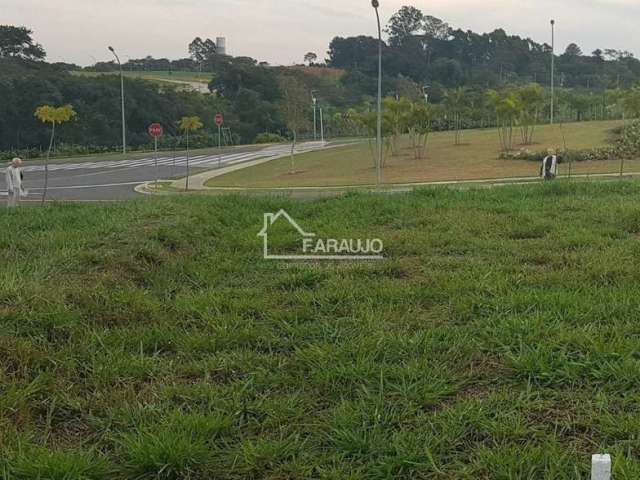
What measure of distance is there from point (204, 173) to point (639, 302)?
28817mm

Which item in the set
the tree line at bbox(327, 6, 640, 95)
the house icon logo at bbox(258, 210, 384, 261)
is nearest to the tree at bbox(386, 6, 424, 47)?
the tree line at bbox(327, 6, 640, 95)

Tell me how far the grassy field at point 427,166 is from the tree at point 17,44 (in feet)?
118

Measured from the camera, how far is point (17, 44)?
6012cm

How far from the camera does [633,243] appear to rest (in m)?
5.41

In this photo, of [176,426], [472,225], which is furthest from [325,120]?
[176,426]

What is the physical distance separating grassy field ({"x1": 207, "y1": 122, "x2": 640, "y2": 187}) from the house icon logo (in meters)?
17.0

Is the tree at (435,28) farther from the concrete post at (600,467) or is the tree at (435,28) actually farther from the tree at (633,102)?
the concrete post at (600,467)

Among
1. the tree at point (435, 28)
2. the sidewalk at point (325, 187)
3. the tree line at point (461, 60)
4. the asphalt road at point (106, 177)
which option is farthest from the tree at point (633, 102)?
A: the tree at point (435, 28)

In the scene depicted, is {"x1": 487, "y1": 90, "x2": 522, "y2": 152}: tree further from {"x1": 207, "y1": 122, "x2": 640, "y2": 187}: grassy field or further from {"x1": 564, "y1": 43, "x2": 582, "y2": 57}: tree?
{"x1": 564, "y1": 43, "x2": 582, "y2": 57}: tree

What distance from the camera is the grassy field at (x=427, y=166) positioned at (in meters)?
24.2

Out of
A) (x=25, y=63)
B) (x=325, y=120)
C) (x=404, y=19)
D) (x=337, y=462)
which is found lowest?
(x=337, y=462)

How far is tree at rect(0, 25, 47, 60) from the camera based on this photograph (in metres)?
59.3

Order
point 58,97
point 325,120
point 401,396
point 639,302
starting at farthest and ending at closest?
point 325,120 → point 58,97 → point 639,302 → point 401,396

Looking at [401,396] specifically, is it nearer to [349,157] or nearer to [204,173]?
[204,173]
